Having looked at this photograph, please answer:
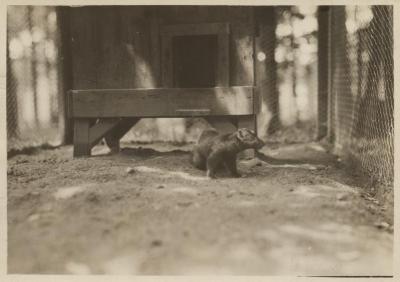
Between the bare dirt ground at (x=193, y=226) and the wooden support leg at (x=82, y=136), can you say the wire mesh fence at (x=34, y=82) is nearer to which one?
the wooden support leg at (x=82, y=136)

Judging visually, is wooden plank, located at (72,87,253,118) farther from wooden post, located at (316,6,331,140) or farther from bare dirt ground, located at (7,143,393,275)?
wooden post, located at (316,6,331,140)

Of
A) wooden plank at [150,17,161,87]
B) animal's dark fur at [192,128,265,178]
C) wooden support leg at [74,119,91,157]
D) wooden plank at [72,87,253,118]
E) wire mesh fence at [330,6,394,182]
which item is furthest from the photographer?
wooden support leg at [74,119,91,157]

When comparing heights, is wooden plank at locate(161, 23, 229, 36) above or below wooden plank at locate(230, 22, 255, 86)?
above

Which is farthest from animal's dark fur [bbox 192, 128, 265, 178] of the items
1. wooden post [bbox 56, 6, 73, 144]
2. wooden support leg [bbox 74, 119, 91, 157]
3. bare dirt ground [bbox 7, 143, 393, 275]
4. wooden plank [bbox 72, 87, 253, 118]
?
wooden post [bbox 56, 6, 73, 144]

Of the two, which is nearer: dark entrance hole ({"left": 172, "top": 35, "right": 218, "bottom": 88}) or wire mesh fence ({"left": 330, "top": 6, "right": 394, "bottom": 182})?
wire mesh fence ({"left": 330, "top": 6, "right": 394, "bottom": 182})

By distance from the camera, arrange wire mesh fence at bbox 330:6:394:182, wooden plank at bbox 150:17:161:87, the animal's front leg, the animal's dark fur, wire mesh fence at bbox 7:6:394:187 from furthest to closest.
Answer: wooden plank at bbox 150:17:161:87 < the animal's front leg < the animal's dark fur < wire mesh fence at bbox 7:6:394:187 < wire mesh fence at bbox 330:6:394:182

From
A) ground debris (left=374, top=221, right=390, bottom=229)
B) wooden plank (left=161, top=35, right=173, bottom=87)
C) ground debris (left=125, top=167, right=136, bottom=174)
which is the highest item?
wooden plank (left=161, top=35, right=173, bottom=87)

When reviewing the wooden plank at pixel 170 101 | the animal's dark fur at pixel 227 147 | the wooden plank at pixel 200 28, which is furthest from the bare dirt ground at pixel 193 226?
the wooden plank at pixel 200 28
